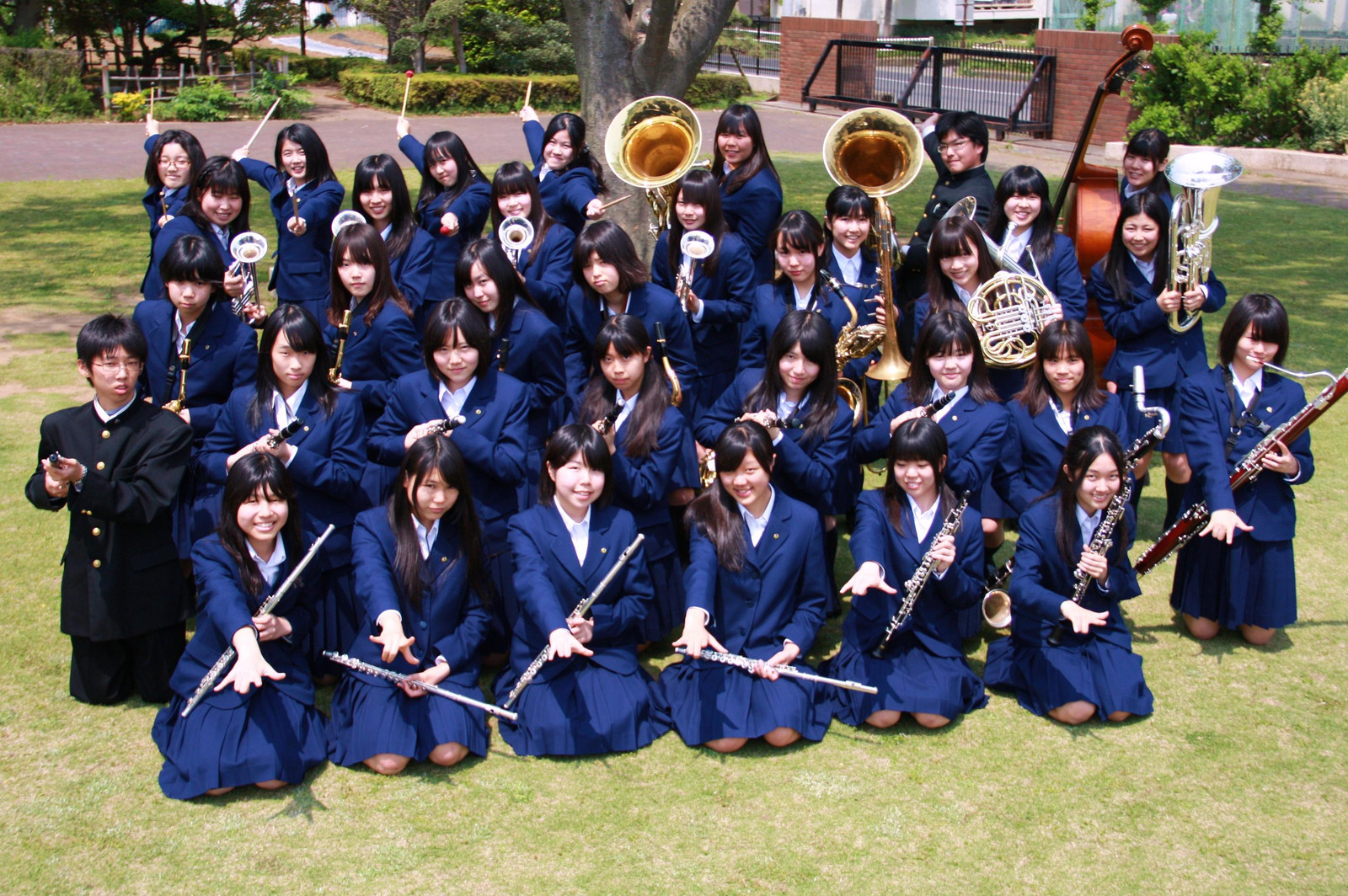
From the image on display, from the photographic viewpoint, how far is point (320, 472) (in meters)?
4.51

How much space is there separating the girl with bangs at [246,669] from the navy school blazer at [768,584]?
1395mm

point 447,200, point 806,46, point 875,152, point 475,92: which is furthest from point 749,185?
point 806,46

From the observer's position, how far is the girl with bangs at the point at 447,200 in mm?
6316

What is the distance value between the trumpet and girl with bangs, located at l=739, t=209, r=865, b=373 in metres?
1.09

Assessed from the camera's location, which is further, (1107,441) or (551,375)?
(551,375)

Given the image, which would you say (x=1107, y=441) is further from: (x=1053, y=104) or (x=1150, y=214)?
(x=1053, y=104)

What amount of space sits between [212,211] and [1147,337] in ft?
14.5

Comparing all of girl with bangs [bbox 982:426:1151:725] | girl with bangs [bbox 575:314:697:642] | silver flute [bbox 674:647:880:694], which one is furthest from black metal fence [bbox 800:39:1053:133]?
silver flute [bbox 674:647:880:694]

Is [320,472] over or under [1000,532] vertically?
over

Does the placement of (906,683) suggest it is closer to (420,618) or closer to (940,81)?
(420,618)

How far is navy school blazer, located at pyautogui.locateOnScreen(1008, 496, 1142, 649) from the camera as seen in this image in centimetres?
440

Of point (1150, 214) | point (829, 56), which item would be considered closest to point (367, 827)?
point (1150, 214)

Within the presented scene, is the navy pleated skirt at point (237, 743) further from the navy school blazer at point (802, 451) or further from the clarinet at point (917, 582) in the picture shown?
the clarinet at point (917, 582)

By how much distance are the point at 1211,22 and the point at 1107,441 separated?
24.3 meters
